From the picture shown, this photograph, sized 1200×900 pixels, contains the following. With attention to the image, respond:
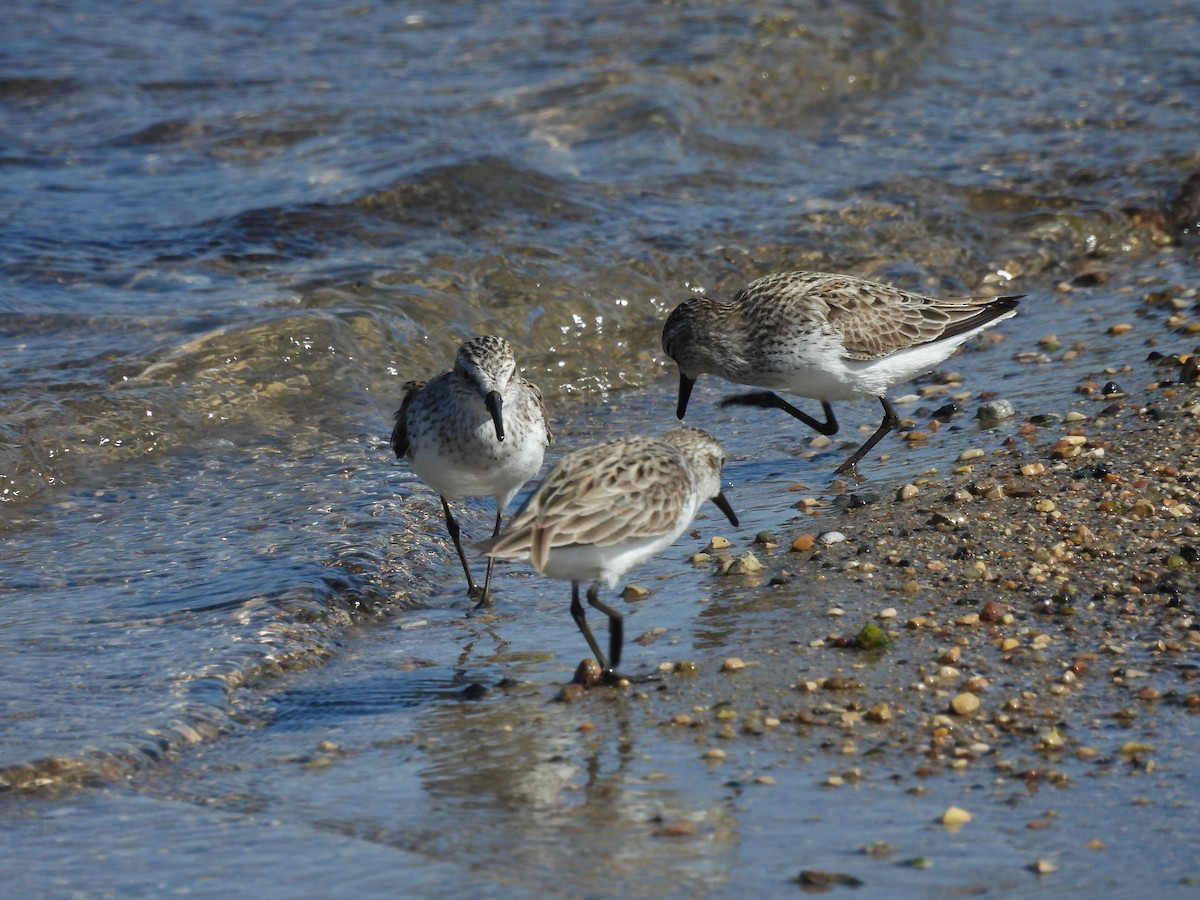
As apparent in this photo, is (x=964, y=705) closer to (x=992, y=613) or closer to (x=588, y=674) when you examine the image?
(x=992, y=613)

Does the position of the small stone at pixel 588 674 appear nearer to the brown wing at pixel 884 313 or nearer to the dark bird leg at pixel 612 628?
the dark bird leg at pixel 612 628

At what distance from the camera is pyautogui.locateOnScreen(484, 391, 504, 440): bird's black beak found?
6.65m

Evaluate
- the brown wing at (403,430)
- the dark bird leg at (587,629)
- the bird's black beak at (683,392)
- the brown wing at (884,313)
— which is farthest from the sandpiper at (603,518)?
the bird's black beak at (683,392)

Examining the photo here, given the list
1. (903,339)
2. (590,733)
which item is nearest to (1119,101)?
(903,339)

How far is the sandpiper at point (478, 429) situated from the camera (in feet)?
22.4

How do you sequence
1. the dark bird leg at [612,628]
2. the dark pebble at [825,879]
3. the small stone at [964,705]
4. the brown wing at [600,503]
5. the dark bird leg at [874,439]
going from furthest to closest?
the dark bird leg at [874,439] < the dark bird leg at [612,628] < the brown wing at [600,503] < the small stone at [964,705] < the dark pebble at [825,879]

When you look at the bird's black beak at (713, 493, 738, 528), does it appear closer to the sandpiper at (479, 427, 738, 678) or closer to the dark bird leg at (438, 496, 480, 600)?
the sandpiper at (479, 427, 738, 678)

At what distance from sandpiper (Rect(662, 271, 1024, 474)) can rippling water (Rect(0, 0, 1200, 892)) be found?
698mm

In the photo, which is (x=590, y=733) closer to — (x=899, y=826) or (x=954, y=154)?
(x=899, y=826)

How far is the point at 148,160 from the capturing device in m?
14.5

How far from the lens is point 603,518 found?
5.68 metres

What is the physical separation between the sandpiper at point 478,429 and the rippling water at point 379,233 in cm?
66

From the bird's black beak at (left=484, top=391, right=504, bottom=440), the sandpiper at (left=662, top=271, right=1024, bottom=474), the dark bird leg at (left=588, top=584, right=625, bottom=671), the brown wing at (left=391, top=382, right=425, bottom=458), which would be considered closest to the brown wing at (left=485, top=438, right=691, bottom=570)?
the dark bird leg at (left=588, top=584, right=625, bottom=671)

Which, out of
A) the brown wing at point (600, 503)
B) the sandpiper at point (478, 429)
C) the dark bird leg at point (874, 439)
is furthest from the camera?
the dark bird leg at point (874, 439)
